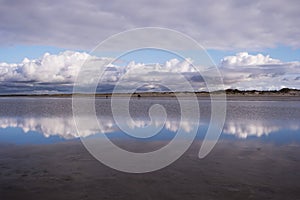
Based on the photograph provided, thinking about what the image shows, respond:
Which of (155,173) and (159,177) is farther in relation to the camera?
(155,173)

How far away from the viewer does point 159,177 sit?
8078 mm

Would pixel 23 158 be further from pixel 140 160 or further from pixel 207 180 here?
pixel 207 180

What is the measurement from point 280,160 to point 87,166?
244 inches

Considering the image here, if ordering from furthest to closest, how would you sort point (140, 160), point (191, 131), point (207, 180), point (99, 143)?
point (191, 131), point (99, 143), point (140, 160), point (207, 180)

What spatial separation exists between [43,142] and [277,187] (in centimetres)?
972

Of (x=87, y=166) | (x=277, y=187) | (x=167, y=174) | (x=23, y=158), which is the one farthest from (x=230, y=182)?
(x=23, y=158)

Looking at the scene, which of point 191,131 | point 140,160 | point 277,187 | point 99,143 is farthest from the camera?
point 191,131

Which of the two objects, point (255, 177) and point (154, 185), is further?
point (255, 177)

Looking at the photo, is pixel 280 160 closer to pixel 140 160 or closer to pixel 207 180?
pixel 207 180

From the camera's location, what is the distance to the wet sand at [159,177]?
6770 millimetres

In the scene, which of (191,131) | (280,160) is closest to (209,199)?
(280,160)

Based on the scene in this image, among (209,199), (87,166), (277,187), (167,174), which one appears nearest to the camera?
(209,199)

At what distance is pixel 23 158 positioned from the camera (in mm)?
10211

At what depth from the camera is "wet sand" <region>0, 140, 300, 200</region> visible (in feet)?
22.2
